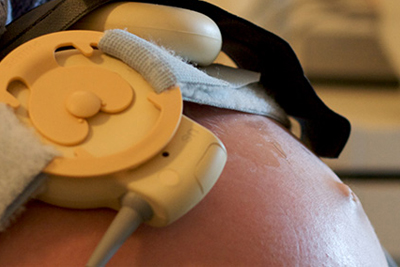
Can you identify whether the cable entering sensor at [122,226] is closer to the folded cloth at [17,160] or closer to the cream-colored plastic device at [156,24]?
the folded cloth at [17,160]

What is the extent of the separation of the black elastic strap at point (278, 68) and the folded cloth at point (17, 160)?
0.21 metres

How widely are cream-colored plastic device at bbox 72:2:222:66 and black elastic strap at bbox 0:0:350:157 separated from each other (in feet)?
0.18

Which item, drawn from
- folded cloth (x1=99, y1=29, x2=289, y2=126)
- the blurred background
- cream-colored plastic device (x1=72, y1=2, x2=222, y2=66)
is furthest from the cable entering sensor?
the blurred background

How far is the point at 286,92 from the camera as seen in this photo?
642 mm

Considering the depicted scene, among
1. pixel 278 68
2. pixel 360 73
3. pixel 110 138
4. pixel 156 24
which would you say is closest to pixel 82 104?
pixel 110 138

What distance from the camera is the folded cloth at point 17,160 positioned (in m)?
0.27

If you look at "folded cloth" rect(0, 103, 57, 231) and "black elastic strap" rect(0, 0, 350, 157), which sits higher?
"folded cloth" rect(0, 103, 57, 231)

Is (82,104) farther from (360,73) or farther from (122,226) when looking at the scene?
(360,73)

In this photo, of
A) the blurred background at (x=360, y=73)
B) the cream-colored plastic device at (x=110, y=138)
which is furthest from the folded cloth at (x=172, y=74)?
the blurred background at (x=360, y=73)

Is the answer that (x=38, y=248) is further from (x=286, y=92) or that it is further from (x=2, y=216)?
(x=286, y=92)

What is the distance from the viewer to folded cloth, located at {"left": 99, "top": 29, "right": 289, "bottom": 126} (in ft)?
1.13

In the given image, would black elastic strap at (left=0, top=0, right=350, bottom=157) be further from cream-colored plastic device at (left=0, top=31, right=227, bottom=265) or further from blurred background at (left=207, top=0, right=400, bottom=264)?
blurred background at (left=207, top=0, right=400, bottom=264)

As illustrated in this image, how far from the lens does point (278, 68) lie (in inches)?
24.3

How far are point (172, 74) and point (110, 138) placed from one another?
0.28 ft
